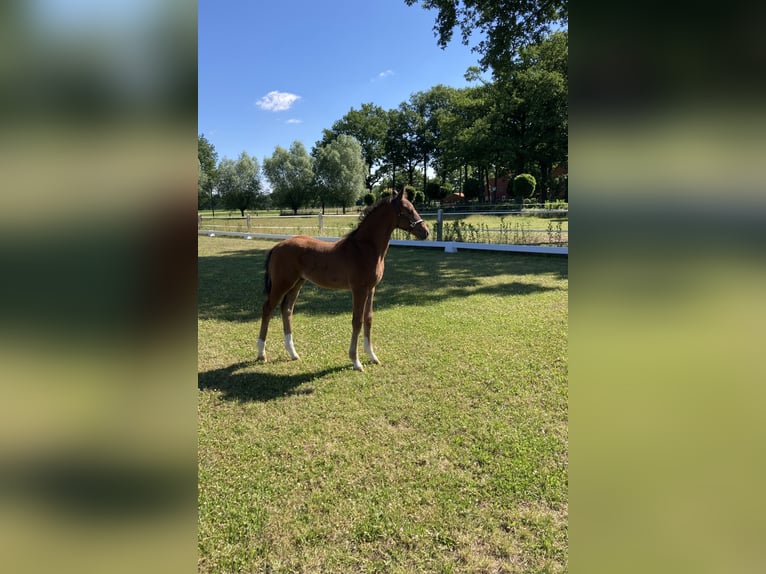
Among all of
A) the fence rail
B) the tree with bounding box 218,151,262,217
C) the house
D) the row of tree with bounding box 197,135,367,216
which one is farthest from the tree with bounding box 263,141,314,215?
the fence rail

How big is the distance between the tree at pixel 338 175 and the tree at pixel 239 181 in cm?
725

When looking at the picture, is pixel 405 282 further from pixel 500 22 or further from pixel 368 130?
pixel 368 130

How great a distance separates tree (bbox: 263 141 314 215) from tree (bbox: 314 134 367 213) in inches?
51.1

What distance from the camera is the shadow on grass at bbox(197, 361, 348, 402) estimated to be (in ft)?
13.1

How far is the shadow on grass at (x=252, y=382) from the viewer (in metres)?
4.01

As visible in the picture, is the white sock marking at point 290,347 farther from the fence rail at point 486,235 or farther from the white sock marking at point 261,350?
the fence rail at point 486,235

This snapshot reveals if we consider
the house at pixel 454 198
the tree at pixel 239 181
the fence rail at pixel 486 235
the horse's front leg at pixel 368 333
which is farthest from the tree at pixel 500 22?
the house at pixel 454 198

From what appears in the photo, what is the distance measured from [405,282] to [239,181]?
32888 millimetres

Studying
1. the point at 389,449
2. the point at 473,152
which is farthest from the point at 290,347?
the point at 473,152

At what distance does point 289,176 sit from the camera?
42125 millimetres

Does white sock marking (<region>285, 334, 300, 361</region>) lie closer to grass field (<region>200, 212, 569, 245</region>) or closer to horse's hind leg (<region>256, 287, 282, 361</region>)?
horse's hind leg (<region>256, 287, 282, 361</region>)
